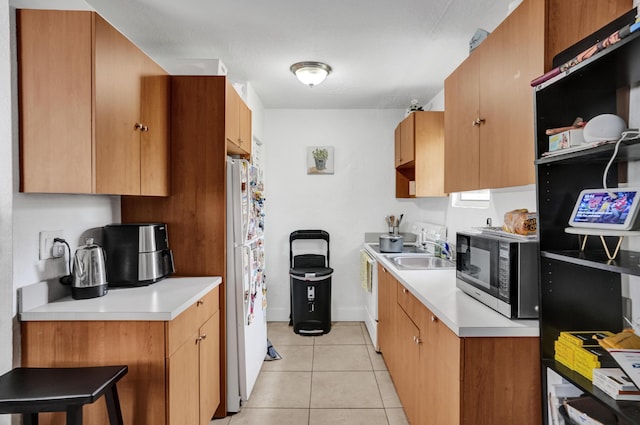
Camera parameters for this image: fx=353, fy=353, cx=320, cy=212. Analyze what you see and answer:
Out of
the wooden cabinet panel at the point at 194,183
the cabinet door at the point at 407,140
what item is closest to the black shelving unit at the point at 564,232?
the wooden cabinet panel at the point at 194,183

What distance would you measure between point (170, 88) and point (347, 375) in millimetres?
2508

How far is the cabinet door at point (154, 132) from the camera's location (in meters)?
1.94

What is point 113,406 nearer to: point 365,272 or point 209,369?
point 209,369

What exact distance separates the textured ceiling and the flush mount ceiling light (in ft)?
0.20

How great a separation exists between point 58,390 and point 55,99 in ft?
3.79

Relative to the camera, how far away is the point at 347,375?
2.88 meters

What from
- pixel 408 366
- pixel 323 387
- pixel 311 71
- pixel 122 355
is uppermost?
pixel 311 71

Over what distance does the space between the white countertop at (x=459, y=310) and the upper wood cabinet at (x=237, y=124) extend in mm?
1491

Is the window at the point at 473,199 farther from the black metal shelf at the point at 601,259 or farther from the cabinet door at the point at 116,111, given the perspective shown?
the cabinet door at the point at 116,111

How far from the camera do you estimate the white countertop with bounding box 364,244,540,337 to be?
4.43ft

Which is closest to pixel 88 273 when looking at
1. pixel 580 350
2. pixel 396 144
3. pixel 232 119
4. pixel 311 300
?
pixel 232 119

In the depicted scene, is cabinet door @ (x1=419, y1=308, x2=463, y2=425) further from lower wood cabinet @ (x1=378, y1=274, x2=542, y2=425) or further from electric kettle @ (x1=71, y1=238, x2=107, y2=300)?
electric kettle @ (x1=71, y1=238, x2=107, y2=300)

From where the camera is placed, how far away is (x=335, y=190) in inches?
164

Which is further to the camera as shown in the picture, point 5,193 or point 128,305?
point 128,305
